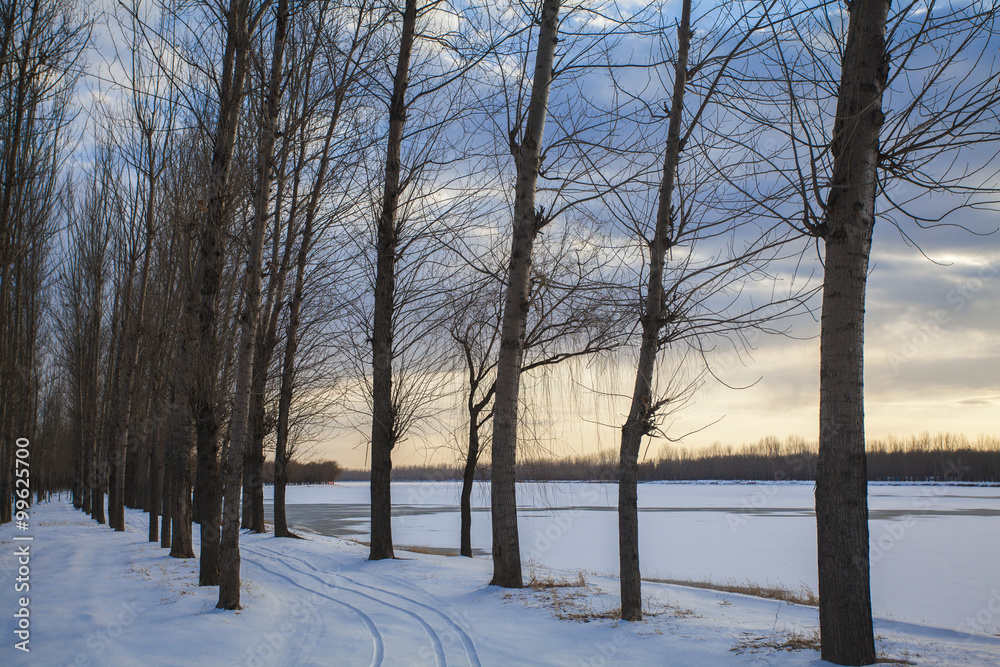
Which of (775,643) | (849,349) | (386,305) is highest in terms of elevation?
(386,305)

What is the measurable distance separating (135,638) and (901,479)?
3709 inches

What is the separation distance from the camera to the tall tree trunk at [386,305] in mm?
11086

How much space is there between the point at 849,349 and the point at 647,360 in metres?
2.31

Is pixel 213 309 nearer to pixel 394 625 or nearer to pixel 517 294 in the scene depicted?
pixel 517 294

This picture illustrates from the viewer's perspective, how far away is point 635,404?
6762mm

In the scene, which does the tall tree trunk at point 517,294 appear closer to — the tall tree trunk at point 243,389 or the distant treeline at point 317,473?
the tall tree trunk at point 243,389

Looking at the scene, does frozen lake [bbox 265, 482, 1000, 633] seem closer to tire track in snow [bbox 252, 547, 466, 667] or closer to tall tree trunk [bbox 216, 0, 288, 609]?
tire track in snow [bbox 252, 547, 466, 667]

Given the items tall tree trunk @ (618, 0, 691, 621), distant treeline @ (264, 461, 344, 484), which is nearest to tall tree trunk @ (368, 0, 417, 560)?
tall tree trunk @ (618, 0, 691, 621)

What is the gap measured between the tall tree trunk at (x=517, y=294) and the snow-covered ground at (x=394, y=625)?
1045mm

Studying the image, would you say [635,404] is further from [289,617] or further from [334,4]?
[334,4]

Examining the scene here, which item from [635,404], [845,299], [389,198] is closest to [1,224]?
[389,198]

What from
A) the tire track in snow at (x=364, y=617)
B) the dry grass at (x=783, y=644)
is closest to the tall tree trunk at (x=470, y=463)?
the tire track in snow at (x=364, y=617)

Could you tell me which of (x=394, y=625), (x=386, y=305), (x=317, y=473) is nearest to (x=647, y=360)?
(x=394, y=625)

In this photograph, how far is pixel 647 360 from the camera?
266 inches
